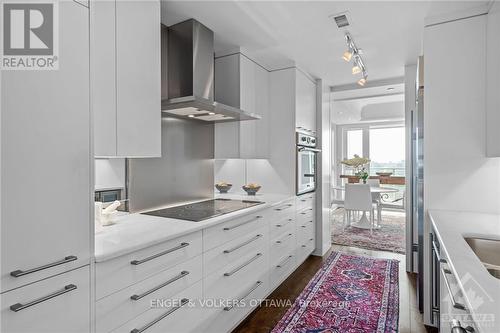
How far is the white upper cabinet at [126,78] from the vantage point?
1507 millimetres

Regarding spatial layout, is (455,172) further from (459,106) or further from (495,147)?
(459,106)

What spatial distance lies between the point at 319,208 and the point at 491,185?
2.12 meters

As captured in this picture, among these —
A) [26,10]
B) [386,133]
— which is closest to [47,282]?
[26,10]

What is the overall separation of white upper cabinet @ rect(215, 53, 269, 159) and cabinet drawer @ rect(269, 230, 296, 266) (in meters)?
0.95

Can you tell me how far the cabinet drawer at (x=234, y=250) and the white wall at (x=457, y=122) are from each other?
1.37 metres

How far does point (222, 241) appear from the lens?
6.33ft

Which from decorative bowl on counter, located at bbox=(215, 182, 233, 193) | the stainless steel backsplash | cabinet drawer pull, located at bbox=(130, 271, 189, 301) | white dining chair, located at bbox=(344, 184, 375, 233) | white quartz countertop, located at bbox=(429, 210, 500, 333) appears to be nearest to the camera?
white quartz countertop, located at bbox=(429, 210, 500, 333)

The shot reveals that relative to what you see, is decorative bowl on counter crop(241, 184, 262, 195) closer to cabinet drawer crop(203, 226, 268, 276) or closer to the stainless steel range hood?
cabinet drawer crop(203, 226, 268, 276)

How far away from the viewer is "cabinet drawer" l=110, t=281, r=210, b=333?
4.47 ft

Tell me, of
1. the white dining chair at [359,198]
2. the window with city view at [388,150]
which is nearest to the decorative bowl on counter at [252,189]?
the white dining chair at [359,198]

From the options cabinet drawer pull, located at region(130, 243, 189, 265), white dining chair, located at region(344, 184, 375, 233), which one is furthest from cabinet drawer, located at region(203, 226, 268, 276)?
white dining chair, located at region(344, 184, 375, 233)

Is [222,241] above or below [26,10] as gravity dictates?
below

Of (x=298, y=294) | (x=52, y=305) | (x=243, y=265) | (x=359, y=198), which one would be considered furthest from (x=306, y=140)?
(x=52, y=305)

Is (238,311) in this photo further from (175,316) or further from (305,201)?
(305,201)
